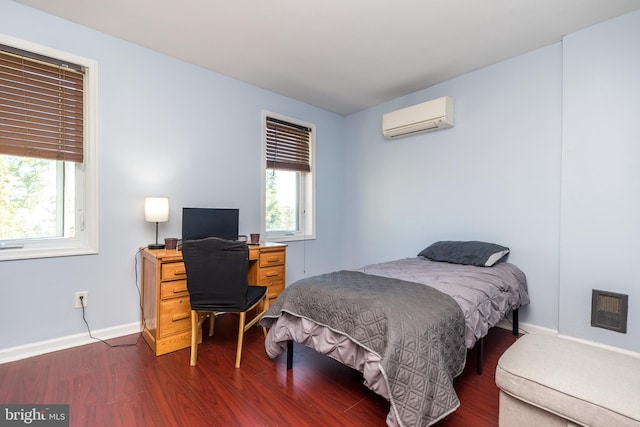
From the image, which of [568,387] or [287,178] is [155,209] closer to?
[287,178]

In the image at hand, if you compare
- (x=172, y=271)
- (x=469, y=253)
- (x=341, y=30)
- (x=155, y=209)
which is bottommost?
(x=172, y=271)

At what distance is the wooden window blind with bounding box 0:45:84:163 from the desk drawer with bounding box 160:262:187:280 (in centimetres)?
114

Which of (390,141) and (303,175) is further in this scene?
(303,175)

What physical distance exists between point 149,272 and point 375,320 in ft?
6.12

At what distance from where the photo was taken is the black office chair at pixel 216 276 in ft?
6.52

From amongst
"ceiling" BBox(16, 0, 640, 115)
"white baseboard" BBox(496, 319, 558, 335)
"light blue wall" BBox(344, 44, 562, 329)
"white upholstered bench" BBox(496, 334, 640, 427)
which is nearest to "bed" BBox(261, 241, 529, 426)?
"white upholstered bench" BBox(496, 334, 640, 427)

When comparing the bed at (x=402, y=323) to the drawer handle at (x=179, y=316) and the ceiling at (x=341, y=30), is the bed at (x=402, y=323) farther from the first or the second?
Result: the ceiling at (x=341, y=30)

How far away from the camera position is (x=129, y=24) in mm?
2240

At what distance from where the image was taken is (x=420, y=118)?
3119mm

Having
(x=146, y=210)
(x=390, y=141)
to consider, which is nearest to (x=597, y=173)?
(x=390, y=141)

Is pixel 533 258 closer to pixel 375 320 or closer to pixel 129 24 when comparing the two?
pixel 375 320

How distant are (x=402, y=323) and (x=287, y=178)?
9.01ft

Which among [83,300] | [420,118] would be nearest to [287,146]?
[420,118]

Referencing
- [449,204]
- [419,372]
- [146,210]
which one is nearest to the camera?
[419,372]
